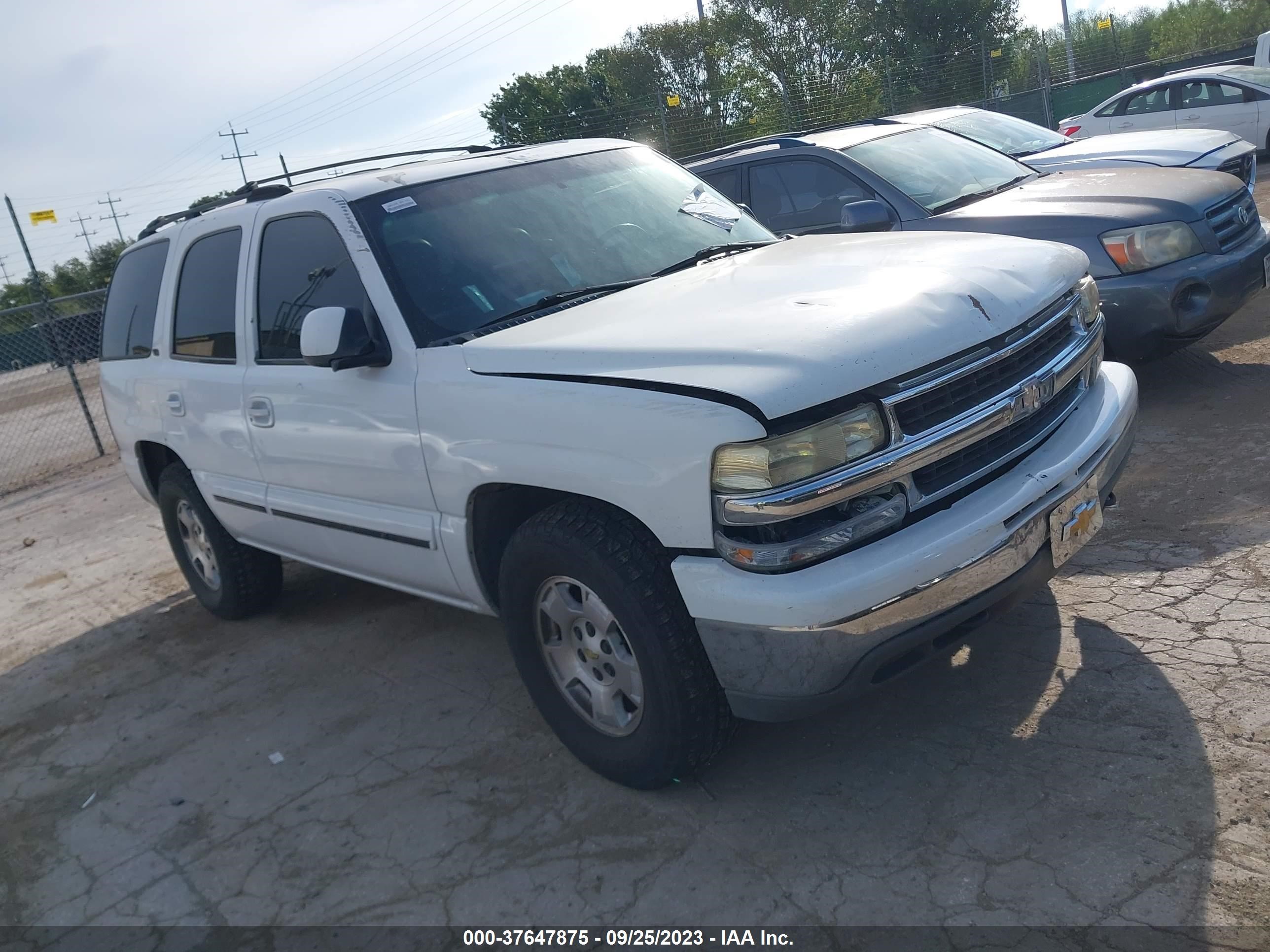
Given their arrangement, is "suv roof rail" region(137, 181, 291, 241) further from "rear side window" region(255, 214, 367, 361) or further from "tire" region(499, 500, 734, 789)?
"tire" region(499, 500, 734, 789)

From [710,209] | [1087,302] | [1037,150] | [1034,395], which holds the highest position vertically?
[710,209]

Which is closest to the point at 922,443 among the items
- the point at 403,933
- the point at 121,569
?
the point at 403,933

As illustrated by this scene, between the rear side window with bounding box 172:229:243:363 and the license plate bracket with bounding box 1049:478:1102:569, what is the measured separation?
10.9ft

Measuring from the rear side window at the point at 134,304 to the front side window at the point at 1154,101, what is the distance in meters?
14.2

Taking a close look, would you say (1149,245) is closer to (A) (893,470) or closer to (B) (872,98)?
(A) (893,470)

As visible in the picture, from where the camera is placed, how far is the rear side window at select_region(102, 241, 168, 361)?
217 inches

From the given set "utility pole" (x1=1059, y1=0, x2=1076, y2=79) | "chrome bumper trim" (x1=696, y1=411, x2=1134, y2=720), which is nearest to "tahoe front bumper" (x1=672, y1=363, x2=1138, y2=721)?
"chrome bumper trim" (x1=696, y1=411, x2=1134, y2=720)

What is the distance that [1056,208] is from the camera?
6.11 m

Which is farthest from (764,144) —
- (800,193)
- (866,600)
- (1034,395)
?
(866,600)

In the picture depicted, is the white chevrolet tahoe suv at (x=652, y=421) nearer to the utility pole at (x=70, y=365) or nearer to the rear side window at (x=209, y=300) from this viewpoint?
the rear side window at (x=209, y=300)

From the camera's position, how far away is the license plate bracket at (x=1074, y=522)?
310cm

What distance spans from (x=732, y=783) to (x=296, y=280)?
251 centimetres

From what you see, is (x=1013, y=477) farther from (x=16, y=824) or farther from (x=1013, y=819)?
(x=16, y=824)

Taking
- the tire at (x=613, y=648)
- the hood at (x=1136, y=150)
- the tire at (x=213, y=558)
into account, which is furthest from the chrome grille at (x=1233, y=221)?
the tire at (x=213, y=558)
